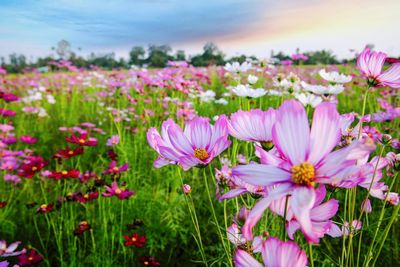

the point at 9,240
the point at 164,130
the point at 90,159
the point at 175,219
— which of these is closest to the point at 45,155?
the point at 90,159

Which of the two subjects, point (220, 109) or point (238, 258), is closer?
point (238, 258)

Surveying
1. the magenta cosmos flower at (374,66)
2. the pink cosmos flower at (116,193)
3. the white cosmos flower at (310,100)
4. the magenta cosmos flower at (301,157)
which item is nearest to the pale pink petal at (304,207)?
the magenta cosmos flower at (301,157)

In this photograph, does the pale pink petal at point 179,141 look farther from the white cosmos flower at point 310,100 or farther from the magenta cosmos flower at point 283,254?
the white cosmos flower at point 310,100

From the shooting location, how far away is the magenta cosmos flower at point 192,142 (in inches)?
18.1

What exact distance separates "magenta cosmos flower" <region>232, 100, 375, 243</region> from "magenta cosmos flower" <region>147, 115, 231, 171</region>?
98 mm

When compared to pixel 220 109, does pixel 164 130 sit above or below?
above

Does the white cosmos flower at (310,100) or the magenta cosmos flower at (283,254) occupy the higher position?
the white cosmos flower at (310,100)

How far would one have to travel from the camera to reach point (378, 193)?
58cm

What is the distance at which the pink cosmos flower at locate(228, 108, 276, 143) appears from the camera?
0.48 metres

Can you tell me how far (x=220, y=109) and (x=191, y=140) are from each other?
300 centimetres

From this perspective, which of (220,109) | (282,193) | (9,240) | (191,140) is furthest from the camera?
(220,109)

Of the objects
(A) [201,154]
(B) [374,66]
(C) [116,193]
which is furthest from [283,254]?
(C) [116,193]

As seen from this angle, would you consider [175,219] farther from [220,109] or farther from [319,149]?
[220,109]

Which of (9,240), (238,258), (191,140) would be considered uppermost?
(191,140)
